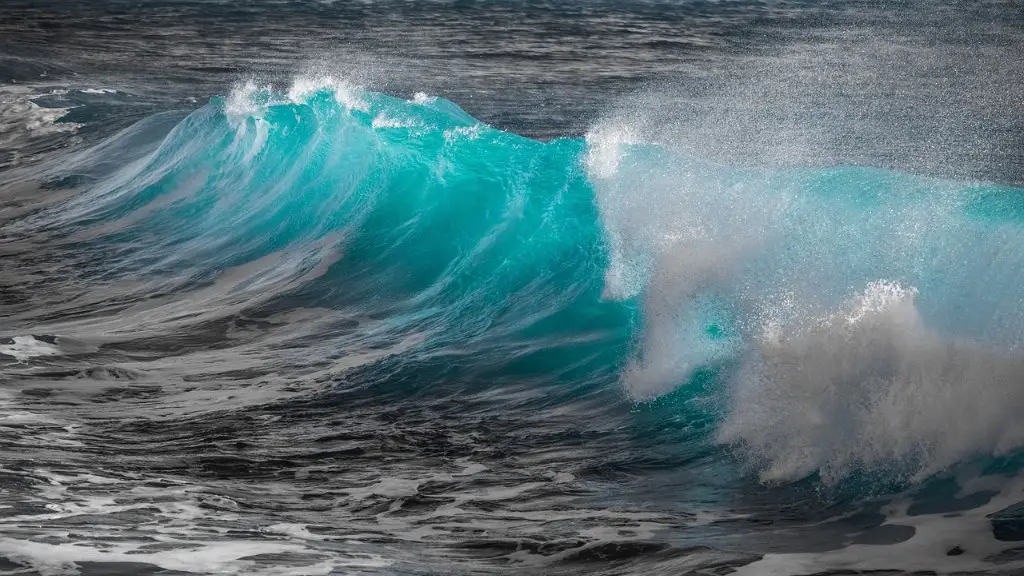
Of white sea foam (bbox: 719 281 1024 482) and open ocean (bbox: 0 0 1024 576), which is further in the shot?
white sea foam (bbox: 719 281 1024 482)

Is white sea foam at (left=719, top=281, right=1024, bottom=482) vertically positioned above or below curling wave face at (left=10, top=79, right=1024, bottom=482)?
below

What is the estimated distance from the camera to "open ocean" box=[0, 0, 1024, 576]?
631 centimetres

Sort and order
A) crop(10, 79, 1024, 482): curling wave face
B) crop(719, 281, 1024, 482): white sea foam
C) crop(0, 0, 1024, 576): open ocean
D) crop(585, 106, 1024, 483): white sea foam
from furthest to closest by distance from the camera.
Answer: crop(10, 79, 1024, 482): curling wave face → crop(585, 106, 1024, 483): white sea foam → crop(719, 281, 1024, 482): white sea foam → crop(0, 0, 1024, 576): open ocean

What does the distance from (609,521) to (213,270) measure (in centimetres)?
864

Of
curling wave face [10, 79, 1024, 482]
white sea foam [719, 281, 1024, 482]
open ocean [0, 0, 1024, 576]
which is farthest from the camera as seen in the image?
curling wave face [10, 79, 1024, 482]

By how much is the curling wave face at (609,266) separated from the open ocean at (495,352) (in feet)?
0.11

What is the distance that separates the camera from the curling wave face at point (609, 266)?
7.17 meters

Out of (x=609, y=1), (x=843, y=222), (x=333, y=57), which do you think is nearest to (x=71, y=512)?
(x=843, y=222)

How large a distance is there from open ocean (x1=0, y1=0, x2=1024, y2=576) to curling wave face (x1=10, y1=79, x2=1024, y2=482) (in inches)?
1.3

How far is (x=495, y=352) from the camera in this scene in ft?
34.4

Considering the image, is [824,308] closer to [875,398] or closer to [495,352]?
[875,398]

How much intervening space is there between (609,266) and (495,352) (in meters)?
1.49

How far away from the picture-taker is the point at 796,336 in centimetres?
784

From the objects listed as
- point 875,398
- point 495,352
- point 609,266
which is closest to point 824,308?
point 875,398
